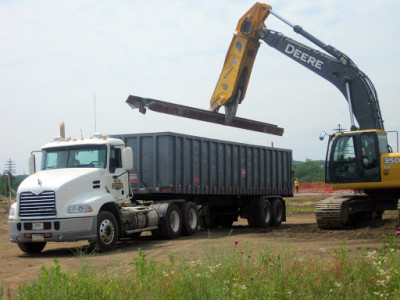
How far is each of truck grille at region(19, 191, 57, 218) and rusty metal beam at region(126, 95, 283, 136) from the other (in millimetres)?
4489

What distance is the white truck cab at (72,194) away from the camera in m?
13.3

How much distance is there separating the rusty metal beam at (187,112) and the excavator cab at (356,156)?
311 cm

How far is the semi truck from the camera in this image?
13.4 meters

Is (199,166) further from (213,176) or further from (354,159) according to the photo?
(354,159)

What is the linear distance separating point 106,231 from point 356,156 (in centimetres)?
759

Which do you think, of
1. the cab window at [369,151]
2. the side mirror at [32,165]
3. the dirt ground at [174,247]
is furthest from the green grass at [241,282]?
the cab window at [369,151]

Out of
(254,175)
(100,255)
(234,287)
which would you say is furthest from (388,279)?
(254,175)

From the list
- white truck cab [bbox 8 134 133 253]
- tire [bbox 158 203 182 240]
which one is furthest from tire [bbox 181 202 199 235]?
white truck cab [bbox 8 134 133 253]

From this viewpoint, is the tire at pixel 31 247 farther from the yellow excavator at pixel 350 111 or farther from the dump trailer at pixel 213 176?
the yellow excavator at pixel 350 111

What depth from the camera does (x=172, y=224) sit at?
16859mm

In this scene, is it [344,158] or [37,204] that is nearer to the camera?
[37,204]

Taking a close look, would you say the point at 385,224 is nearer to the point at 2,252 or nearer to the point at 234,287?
the point at 2,252

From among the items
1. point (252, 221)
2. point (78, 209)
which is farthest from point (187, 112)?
point (252, 221)

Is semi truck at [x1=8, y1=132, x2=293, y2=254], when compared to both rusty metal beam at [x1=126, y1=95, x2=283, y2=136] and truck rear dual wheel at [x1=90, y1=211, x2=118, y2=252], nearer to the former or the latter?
truck rear dual wheel at [x1=90, y1=211, x2=118, y2=252]
